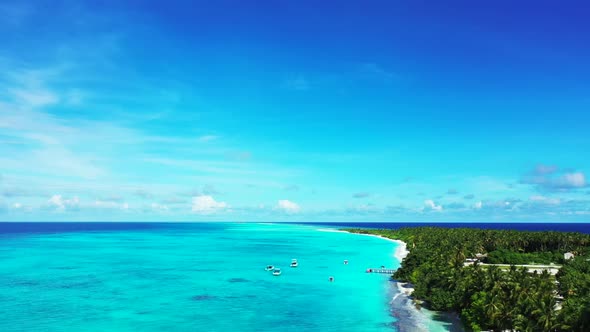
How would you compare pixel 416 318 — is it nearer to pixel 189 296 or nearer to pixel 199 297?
pixel 199 297

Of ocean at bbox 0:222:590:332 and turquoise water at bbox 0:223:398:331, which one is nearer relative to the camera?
ocean at bbox 0:222:590:332

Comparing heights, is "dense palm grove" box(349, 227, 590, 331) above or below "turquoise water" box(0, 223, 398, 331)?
above

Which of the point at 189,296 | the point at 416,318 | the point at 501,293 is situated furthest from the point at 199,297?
the point at 501,293

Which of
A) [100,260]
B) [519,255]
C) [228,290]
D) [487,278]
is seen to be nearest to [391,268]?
[519,255]

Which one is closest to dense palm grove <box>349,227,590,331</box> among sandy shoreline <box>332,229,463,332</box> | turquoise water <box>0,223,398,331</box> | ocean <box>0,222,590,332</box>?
sandy shoreline <box>332,229,463,332</box>

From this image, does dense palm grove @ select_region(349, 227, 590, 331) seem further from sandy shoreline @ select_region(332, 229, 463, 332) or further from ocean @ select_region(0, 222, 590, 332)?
ocean @ select_region(0, 222, 590, 332)

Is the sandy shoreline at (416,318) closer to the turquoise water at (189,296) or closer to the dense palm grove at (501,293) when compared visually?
the dense palm grove at (501,293)

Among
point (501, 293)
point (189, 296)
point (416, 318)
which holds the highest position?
point (501, 293)

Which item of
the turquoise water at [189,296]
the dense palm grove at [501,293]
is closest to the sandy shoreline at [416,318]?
the dense palm grove at [501,293]

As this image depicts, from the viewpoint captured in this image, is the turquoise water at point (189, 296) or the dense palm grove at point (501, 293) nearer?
the dense palm grove at point (501, 293)

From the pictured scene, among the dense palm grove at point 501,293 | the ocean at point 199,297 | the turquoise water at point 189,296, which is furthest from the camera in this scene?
the turquoise water at point 189,296

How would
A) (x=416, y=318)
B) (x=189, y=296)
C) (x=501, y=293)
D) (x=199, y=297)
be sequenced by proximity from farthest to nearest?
(x=189, y=296)
(x=199, y=297)
(x=416, y=318)
(x=501, y=293)
